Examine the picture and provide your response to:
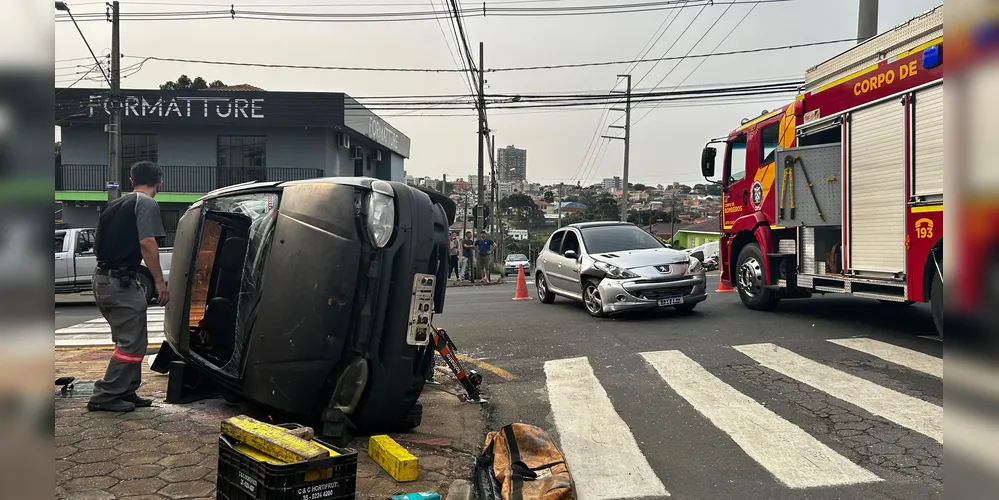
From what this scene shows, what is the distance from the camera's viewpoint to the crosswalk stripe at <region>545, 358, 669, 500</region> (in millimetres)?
4219

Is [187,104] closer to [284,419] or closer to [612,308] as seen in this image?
[612,308]

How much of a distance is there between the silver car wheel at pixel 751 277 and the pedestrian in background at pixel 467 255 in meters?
13.0

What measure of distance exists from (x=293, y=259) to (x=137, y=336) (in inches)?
70.5

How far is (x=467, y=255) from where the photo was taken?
916 inches

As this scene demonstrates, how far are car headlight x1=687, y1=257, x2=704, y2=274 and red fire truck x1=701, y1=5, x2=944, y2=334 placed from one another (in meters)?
0.87

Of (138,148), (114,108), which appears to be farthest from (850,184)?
(138,148)

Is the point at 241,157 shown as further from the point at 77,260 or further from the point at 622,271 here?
the point at 622,271

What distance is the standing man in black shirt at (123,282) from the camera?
518 centimetres

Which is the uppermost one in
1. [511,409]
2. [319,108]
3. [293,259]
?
[319,108]

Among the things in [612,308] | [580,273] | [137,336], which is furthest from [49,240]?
[580,273]

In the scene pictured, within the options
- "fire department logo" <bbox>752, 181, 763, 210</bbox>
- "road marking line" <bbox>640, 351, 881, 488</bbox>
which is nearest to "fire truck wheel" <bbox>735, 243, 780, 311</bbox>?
"fire department logo" <bbox>752, 181, 763, 210</bbox>

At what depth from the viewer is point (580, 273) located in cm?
1113

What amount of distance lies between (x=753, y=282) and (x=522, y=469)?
7684mm

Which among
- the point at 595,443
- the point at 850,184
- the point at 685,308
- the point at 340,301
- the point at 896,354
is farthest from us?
the point at 685,308
